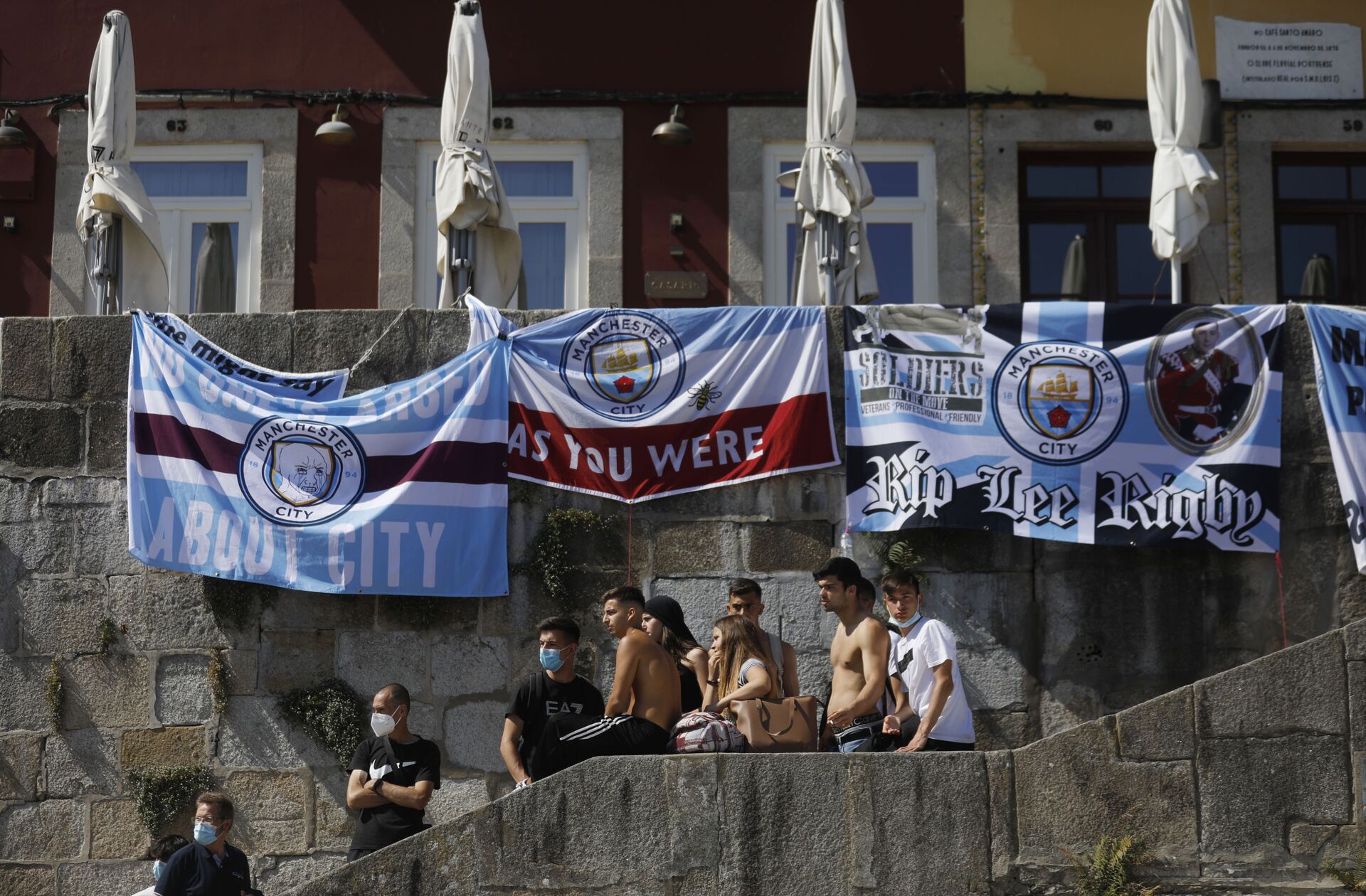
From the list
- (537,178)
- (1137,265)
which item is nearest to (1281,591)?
(1137,265)

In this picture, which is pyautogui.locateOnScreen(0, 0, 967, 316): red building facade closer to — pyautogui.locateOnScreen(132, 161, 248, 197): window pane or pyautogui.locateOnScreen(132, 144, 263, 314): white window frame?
pyautogui.locateOnScreen(132, 144, 263, 314): white window frame

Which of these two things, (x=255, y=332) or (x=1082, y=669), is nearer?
(x=1082, y=669)

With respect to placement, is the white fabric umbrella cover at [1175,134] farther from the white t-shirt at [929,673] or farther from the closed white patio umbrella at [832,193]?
the white t-shirt at [929,673]

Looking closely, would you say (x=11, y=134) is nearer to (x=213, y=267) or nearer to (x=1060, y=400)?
(x=213, y=267)

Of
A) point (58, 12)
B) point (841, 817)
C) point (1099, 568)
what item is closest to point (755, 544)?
point (1099, 568)

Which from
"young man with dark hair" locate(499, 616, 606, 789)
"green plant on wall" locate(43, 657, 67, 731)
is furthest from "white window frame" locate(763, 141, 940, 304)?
"green plant on wall" locate(43, 657, 67, 731)

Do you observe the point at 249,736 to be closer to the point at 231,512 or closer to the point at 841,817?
the point at 231,512

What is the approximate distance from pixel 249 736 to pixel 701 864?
346 centimetres

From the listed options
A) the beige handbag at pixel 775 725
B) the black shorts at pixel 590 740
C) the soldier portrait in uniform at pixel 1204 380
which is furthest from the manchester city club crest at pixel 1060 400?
the black shorts at pixel 590 740

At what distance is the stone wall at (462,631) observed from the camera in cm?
998

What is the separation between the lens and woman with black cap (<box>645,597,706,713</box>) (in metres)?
8.84

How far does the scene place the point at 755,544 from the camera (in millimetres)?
10219

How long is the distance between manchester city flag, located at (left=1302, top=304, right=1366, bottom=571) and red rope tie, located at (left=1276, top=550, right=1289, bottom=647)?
40 cm

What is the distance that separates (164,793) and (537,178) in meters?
5.98
